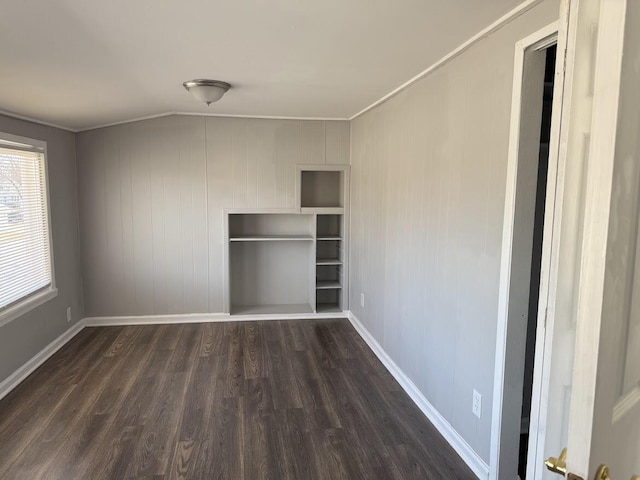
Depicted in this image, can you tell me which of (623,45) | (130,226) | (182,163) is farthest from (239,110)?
(623,45)

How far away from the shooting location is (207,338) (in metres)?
4.34

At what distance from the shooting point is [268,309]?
5.07 m

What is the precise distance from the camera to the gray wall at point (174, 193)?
457cm

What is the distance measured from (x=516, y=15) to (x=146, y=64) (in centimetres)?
197

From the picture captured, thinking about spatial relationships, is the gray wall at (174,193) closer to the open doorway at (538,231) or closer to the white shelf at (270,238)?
the white shelf at (270,238)

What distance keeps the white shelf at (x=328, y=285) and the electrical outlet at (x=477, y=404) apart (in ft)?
9.25

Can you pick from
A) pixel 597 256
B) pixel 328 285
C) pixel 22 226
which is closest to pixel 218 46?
pixel 597 256

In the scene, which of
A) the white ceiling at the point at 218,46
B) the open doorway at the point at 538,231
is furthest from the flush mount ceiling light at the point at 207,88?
the open doorway at the point at 538,231

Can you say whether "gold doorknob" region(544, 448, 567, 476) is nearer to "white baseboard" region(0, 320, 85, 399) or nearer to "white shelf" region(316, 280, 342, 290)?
"white baseboard" region(0, 320, 85, 399)

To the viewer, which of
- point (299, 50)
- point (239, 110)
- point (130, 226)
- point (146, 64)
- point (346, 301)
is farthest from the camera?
point (346, 301)

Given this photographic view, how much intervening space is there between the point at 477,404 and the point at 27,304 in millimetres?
3374

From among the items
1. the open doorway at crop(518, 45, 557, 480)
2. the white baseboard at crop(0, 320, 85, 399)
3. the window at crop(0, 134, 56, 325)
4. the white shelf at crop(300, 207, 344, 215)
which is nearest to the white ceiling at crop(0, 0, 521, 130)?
the window at crop(0, 134, 56, 325)

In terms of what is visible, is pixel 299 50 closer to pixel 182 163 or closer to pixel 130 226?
pixel 182 163

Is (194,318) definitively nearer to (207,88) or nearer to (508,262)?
(207,88)
